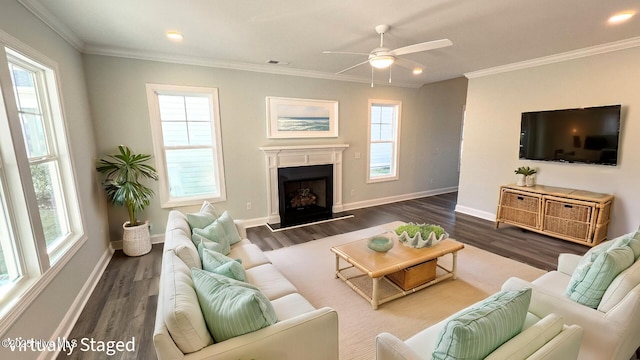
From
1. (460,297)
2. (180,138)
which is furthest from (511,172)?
(180,138)

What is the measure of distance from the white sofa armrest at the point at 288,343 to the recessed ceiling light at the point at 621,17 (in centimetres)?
375

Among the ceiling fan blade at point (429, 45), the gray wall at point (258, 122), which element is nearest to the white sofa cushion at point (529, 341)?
the ceiling fan blade at point (429, 45)

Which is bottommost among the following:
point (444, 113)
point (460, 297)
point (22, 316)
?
point (460, 297)

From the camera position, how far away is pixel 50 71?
8.19 feet

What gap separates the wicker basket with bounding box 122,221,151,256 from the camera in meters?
3.46

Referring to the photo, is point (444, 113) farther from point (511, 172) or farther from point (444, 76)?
point (511, 172)

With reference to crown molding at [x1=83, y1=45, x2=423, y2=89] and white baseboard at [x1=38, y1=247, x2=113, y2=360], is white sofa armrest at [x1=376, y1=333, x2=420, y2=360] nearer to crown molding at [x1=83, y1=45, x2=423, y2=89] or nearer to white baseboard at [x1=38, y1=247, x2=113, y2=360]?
white baseboard at [x1=38, y1=247, x2=113, y2=360]

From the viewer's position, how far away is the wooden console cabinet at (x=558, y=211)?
3.44m

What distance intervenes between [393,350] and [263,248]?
2845 millimetres

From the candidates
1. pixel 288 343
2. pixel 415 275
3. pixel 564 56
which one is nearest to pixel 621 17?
pixel 564 56

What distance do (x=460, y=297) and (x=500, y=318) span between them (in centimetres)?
173

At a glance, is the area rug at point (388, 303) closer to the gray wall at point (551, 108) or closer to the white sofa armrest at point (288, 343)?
the white sofa armrest at point (288, 343)

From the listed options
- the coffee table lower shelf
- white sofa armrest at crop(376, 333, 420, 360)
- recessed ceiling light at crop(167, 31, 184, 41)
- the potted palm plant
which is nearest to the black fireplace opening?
the coffee table lower shelf

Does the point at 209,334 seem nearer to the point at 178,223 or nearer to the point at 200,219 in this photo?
the point at 178,223
